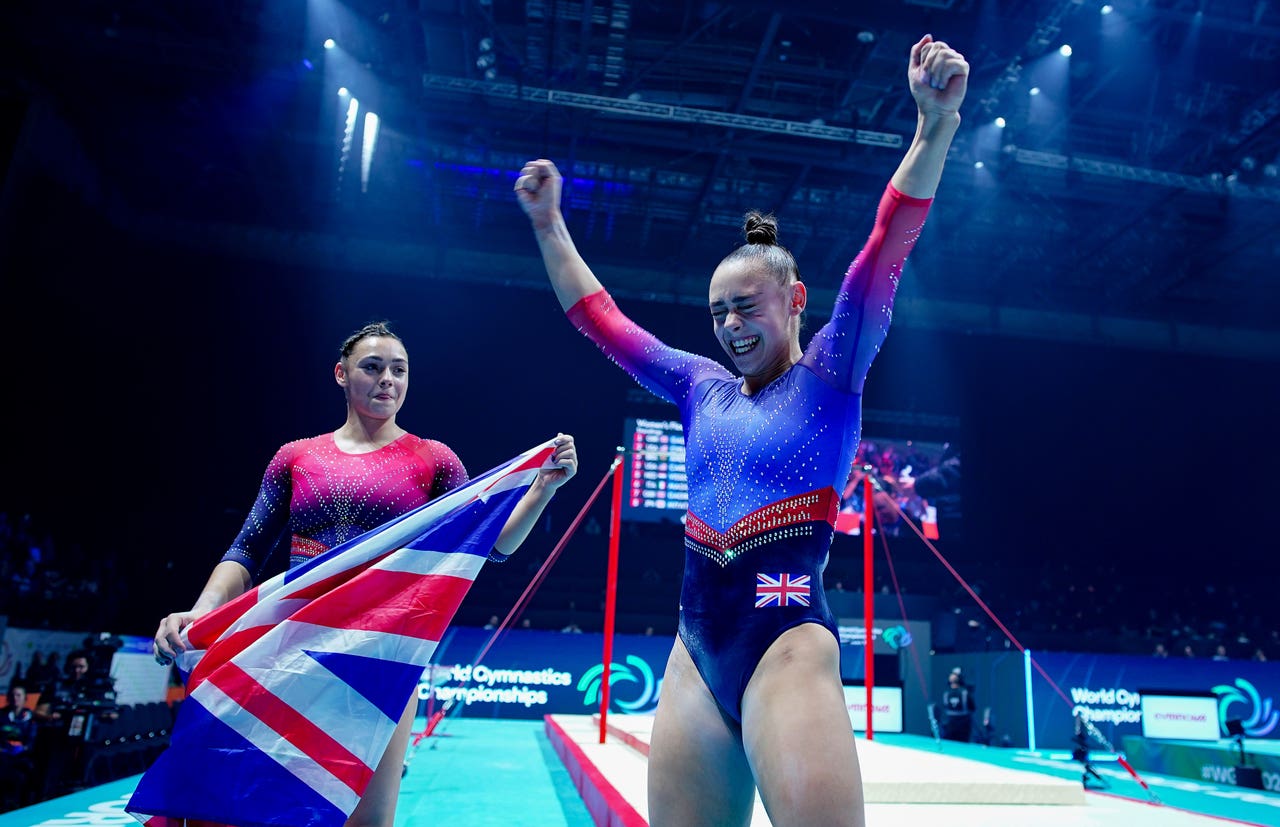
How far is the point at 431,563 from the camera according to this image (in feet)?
7.55

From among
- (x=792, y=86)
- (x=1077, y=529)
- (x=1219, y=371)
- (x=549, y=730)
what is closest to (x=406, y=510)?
(x=549, y=730)

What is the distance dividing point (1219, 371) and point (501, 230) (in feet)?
49.6

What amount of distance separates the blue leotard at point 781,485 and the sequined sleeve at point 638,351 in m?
0.26

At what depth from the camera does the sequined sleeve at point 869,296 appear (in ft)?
5.10

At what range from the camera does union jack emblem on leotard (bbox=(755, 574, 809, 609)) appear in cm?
157

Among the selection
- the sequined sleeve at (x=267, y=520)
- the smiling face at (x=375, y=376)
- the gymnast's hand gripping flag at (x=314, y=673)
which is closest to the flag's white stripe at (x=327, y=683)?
the gymnast's hand gripping flag at (x=314, y=673)

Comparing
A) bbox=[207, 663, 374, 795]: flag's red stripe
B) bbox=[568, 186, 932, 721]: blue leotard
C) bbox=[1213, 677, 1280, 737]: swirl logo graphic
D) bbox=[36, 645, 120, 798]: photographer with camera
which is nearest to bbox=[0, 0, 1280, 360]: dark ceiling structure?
bbox=[1213, 677, 1280, 737]: swirl logo graphic

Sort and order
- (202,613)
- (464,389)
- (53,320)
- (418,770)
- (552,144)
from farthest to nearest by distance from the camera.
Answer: (464,389)
(552,144)
(53,320)
(418,770)
(202,613)

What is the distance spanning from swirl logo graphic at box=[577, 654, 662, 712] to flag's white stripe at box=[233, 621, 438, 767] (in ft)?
34.5

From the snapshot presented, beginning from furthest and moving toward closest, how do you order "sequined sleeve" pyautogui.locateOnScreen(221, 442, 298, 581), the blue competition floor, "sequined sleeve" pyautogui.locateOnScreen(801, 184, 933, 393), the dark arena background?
1. the dark arena background
2. the blue competition floor
3. "sequined sleeve" pyautogui.locateOnScreen(221, 442, 298, 581)
4. "sequined sleeve" pyautogui.locateOnScreen(801, 184, 933, 393)

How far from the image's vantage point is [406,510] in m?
2.44

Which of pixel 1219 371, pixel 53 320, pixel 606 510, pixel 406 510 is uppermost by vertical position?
pixel 1219 371

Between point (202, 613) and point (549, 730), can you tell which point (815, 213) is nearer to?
point (549, 730)

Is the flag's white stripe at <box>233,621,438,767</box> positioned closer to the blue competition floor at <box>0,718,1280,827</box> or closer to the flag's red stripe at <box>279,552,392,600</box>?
the flag's red stripe at <box>279,552,392,600</box>
